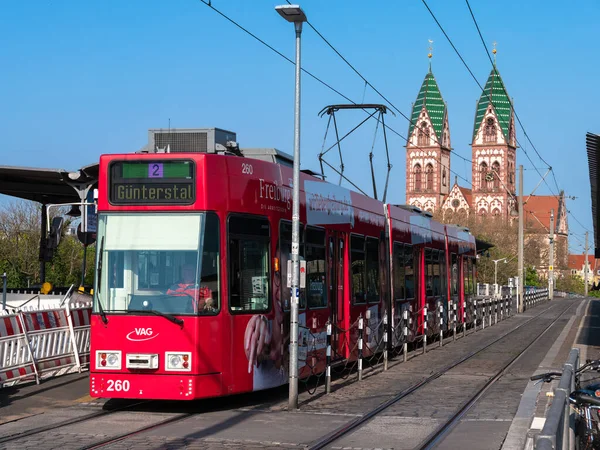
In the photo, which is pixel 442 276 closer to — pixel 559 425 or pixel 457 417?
pixel 457 417

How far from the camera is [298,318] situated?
1395cm

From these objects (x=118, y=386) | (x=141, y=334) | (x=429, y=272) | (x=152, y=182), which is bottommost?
(x=118, y=386)

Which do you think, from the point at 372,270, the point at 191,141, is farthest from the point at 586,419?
the point at 372,270

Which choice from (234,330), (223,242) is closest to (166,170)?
(223,242)

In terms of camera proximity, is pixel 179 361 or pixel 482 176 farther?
pixel 482 176

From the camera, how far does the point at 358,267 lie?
17.1m

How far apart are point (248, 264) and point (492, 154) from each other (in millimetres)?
152110

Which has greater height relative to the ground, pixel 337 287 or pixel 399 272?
pixel 399 272

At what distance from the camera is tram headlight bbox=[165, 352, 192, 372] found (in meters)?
11.7

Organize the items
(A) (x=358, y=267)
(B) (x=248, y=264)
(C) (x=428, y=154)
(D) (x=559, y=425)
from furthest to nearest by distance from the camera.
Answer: (C) (x=428, y=154) < (A) (x=358, y=267) < (B) (x=248, y=264) < (D) (x=559, y=425)

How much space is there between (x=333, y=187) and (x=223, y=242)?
4262 mm

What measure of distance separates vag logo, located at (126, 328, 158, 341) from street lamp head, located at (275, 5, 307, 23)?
4.28 m

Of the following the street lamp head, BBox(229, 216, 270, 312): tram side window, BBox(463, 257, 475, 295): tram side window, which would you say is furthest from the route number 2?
BBox(463, 257, 475, 295): tram side window

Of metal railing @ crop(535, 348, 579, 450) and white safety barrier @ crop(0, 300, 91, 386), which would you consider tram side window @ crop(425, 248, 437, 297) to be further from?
metal railing @ crop(535, 348, 579, 450)
